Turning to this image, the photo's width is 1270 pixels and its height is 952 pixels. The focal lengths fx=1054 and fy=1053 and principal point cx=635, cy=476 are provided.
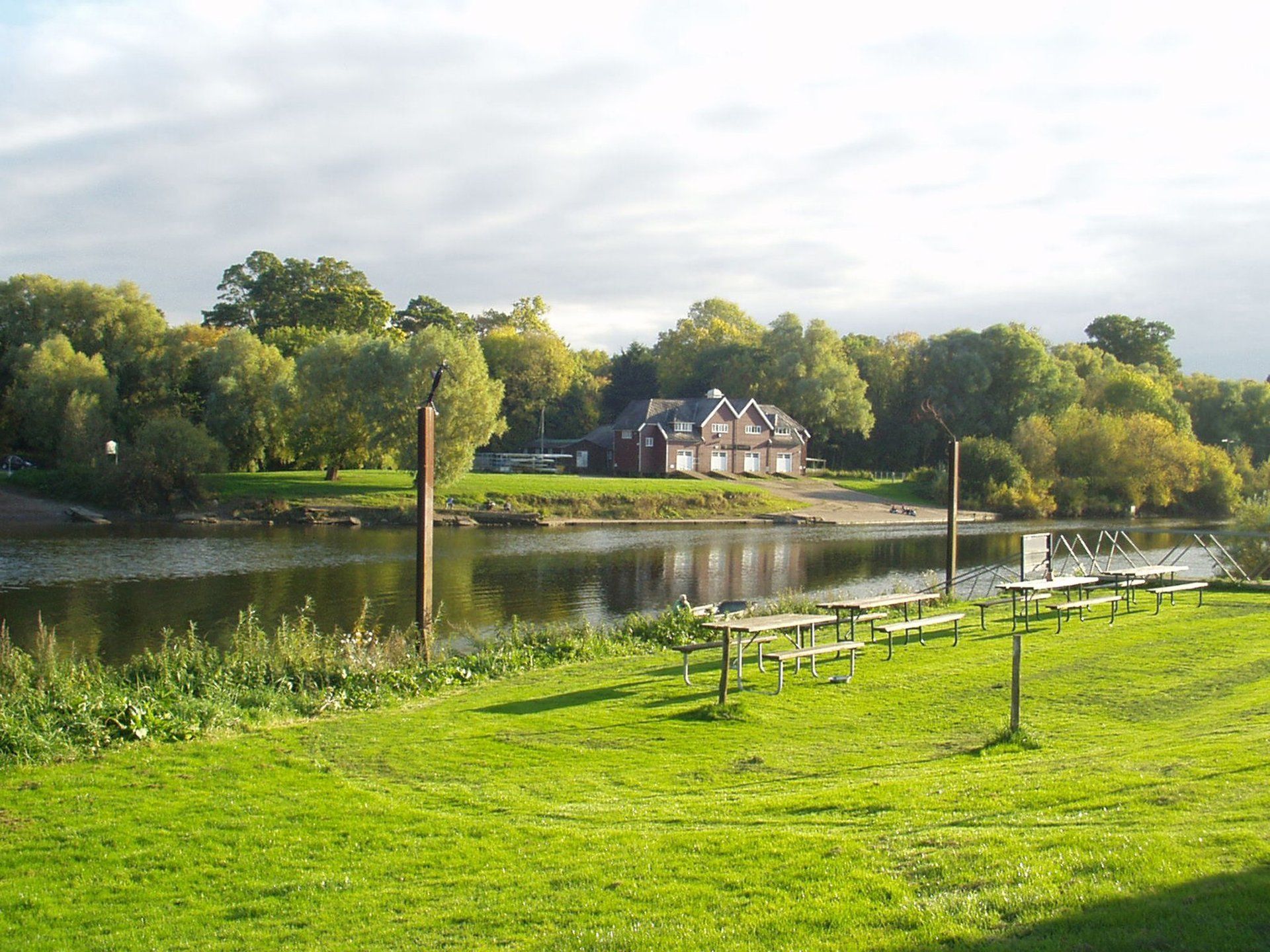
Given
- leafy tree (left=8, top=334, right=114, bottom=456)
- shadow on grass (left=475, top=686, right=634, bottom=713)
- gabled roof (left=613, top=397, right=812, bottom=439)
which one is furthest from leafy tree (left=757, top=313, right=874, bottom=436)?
shadow on grass (left=475, top=686, right=634, bottom=713)

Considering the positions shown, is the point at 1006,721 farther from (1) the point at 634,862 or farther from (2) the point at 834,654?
(1) the point at 634,862

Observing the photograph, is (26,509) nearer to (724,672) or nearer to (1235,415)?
(724,672)

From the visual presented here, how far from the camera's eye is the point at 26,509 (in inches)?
2367

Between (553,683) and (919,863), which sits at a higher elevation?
(919,863)

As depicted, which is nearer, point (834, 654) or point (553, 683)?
point (553, 683)

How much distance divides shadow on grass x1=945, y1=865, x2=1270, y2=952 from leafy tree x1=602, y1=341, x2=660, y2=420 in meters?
111

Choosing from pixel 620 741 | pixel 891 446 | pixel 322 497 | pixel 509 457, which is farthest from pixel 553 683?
pixel 891 446

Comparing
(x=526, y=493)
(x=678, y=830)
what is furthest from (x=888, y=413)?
(x=678, y=830)

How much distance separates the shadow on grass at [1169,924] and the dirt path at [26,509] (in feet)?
204

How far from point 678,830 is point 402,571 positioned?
33.1 metres

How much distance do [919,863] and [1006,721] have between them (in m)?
6.78

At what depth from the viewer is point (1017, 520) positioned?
3191 inches

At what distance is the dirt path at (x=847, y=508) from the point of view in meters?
76.2

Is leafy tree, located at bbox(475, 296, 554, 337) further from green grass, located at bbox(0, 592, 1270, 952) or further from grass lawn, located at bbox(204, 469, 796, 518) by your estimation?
green grass, located at bbox(0, 592, 1270, 952)
